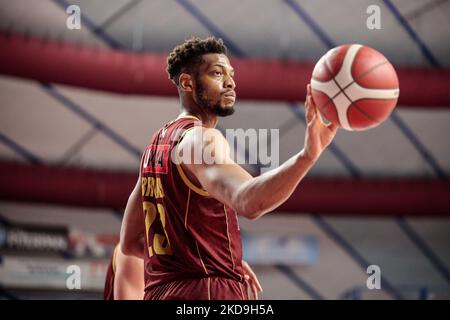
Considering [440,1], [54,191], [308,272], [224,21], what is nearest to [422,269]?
[308,272]

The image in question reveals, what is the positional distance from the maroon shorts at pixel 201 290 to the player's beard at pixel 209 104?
0.77 meters

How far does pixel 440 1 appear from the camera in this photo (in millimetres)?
10602

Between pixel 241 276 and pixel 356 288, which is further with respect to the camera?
pixel 356 288

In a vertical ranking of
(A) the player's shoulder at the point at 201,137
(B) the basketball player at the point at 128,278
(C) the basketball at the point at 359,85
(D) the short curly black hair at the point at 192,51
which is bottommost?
(B) the basketball player at the point at 128,278

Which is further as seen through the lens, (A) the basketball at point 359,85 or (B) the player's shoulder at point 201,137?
(A) the basketball at point 359,85

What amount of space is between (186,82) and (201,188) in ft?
1.94

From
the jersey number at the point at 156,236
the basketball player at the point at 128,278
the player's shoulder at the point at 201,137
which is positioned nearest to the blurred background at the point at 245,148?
the basketball player at the point at 128,278

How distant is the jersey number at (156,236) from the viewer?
2951 mm

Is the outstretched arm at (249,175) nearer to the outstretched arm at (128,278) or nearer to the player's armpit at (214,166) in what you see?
the player's armpit at (214,166)

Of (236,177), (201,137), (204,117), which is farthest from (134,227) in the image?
(236,177)
